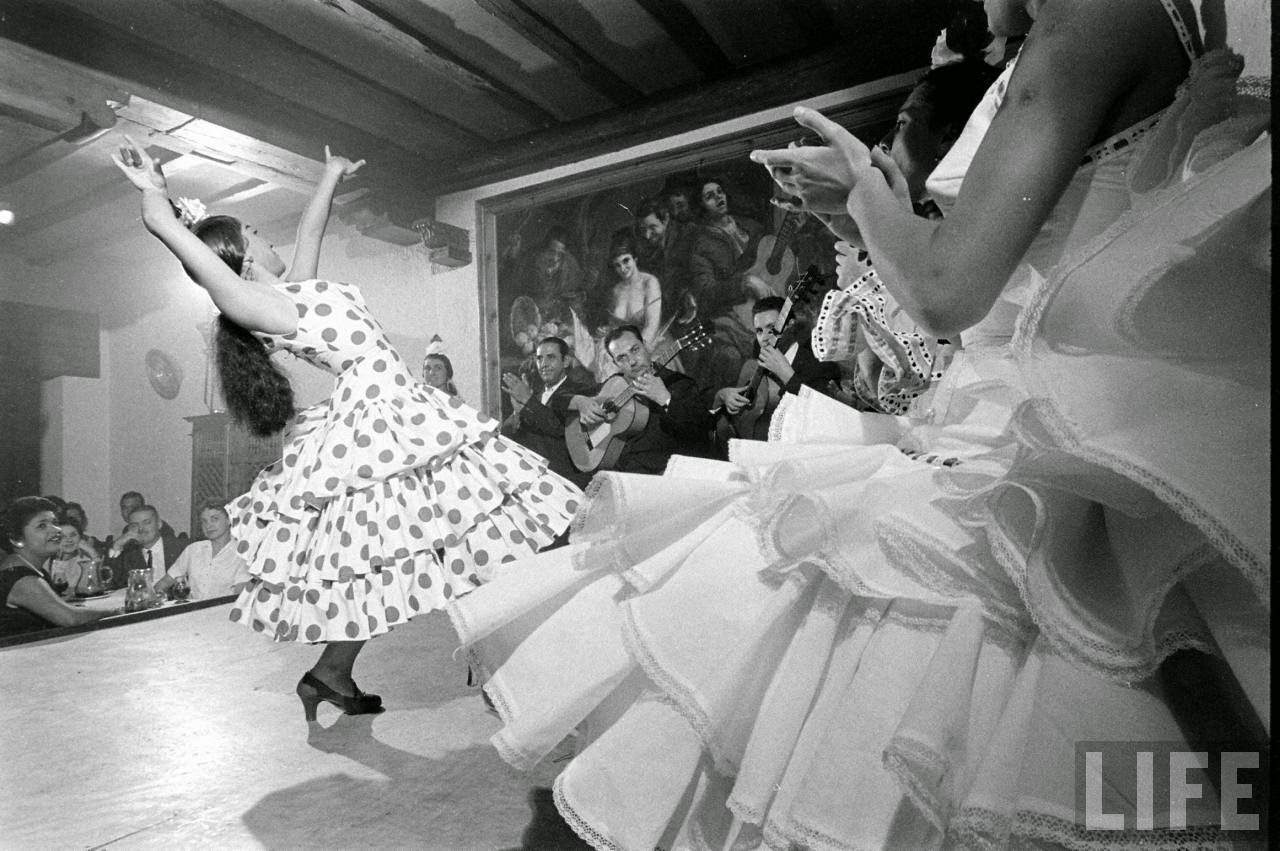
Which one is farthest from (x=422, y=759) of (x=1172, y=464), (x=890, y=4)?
(x=890, y=4)

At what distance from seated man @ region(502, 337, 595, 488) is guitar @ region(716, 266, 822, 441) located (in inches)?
10.0

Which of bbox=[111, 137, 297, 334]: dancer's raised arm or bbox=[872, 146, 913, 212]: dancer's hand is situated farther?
bbox=[111, 137, 297, 334]: dancer's raised arm

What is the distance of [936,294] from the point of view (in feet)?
1.44

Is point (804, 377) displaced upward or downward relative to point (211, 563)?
upward

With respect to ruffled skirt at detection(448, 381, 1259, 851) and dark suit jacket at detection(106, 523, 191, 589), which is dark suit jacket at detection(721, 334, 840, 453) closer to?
ruffled skirt at detection(448, 381, 1259, 851)

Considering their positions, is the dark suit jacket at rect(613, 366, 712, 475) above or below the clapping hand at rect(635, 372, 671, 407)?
below

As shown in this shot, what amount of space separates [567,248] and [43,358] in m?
0.75

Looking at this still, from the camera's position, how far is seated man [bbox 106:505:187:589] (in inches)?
39.8

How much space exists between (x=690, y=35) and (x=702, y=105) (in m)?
0.10

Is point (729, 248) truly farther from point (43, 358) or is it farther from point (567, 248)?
point (43, 358)

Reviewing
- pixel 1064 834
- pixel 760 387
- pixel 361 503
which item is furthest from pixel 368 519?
pixel 1064 834

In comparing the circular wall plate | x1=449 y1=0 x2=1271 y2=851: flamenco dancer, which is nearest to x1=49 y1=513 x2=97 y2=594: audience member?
the circular wall plate

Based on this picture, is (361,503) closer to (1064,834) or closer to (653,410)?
(653,410)

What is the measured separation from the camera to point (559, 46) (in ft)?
2.99
